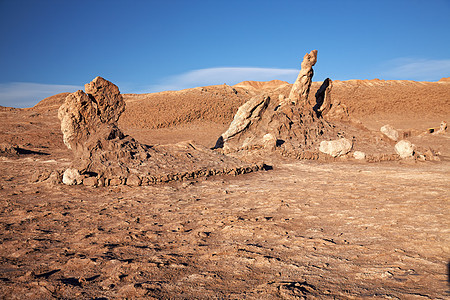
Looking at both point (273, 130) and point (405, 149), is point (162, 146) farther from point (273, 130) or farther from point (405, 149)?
point (405, 149)

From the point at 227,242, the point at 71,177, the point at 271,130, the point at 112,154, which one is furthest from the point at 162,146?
the point at 227,242

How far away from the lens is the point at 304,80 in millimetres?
14898

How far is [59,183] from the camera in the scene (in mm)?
6812

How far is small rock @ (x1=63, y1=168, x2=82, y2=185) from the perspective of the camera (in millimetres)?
6734

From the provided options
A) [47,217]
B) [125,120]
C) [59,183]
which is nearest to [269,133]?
[59,183]

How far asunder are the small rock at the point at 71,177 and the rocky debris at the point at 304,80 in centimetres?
1077

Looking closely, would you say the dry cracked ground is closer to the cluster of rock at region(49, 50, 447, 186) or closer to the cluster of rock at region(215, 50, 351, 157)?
the cluster of rock at region(49, 50, 447, 186)

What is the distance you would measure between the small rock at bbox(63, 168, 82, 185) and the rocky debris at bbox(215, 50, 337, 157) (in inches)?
223

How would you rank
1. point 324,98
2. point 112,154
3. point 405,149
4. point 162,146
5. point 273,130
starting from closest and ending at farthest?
point 112,154 → point 162,146 → point 405,149 → point 273,130 → point 324,98

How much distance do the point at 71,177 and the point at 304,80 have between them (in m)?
11.7

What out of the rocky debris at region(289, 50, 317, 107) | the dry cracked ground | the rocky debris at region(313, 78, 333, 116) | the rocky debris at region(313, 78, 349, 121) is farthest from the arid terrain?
the rocky debris at region(313, 78, 333, 116)

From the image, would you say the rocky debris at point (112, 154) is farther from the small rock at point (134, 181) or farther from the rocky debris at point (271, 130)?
the rocky debris at point (271, 130)

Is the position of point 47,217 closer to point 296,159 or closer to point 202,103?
point 296,159

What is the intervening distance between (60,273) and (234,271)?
5.29 feet
